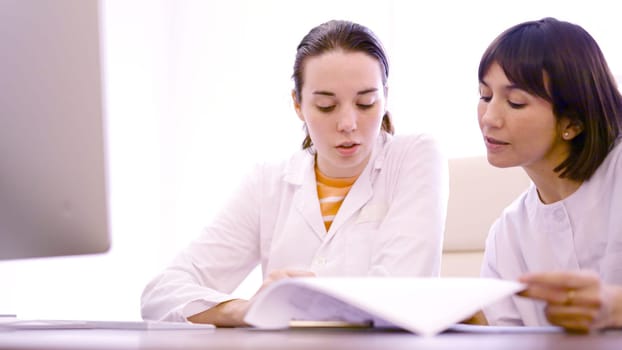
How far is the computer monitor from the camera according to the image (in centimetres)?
71

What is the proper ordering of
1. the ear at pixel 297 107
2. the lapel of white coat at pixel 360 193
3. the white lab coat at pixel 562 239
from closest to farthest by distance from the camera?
1. the white lab coat at pixel 562 239
2. the lapel of white coat at pixel 360 193
3. the ear at pixel 297 107

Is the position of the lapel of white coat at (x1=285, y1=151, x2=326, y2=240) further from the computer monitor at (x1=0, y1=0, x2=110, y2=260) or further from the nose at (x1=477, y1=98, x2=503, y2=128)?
the computer monitor at (x1=0, y1=0, x2=110, y2=260)

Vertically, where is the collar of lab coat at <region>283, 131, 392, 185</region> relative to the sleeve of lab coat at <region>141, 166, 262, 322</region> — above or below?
above

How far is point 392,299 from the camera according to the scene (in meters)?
0.59

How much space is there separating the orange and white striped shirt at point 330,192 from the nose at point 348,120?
0.19 metres

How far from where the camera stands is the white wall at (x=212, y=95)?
3105mm

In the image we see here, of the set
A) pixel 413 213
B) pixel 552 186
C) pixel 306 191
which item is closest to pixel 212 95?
pixel 306 191

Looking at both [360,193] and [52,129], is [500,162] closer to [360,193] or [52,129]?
[360,193]

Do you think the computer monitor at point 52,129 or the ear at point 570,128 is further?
the ear at point 570,128

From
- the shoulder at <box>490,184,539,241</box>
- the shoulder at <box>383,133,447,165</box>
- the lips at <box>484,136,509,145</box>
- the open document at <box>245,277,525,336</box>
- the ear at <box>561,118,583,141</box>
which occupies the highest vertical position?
the ear at <box>561,118,583,141</box>

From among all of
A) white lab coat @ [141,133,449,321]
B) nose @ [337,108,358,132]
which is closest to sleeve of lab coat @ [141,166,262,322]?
white lab coat @ [141,133,449,321]

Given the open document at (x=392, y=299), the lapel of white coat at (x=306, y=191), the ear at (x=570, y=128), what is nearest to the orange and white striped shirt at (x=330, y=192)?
the lapel of white coat at (x=306, y=191)

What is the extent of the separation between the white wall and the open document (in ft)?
7.87

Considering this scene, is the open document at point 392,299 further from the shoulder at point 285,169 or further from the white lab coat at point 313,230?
the shoulder at point 285,169
